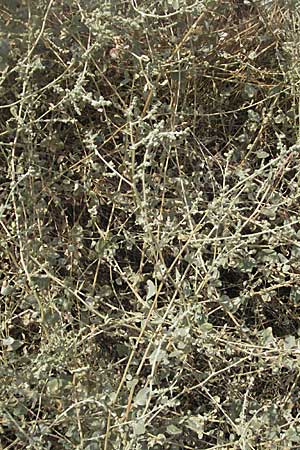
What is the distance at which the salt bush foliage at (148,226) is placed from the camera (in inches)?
49.0

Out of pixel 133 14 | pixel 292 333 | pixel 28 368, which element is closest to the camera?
pixel 28 368

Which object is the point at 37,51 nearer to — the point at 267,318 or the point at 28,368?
the point at 28,368

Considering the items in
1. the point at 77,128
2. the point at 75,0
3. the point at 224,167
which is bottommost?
the point at 224,167

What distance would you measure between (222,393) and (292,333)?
201 millimetres

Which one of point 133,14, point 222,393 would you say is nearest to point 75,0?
point 133,14

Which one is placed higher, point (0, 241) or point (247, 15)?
point (247, 15)

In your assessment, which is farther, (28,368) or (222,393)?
(222,393)

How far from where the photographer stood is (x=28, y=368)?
124 cm

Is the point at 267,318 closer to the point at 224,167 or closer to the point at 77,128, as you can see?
the point at 224,167

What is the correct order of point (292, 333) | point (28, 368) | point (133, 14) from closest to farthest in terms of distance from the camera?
point (28, 368)
point (133, 14)
point (292, 333)

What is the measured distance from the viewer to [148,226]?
48.4 inches

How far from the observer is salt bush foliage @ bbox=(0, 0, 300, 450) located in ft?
4.08

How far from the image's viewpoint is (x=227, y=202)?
133cm

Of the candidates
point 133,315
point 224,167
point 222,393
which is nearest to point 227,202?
point 224,167
